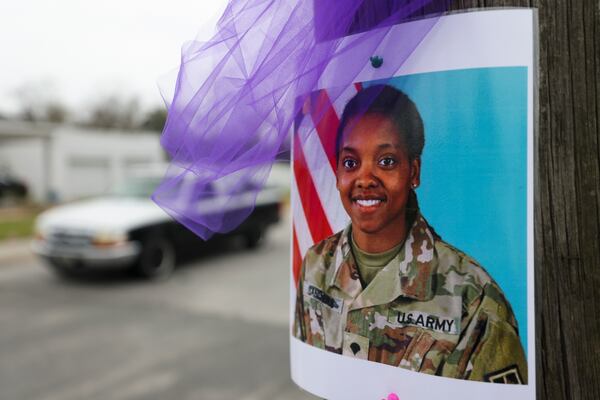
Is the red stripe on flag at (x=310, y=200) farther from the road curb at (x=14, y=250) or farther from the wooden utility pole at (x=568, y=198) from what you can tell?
the road curb at (x=14, y=250)

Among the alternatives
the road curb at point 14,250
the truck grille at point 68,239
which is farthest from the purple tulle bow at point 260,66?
the road curb at point 14,250

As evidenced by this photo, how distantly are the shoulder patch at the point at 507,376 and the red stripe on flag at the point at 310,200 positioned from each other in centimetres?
45

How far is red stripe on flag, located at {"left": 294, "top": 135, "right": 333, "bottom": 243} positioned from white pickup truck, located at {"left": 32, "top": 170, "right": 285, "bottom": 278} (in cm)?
666

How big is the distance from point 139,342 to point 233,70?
5.16 meters

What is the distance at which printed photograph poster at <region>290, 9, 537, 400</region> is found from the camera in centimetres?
101

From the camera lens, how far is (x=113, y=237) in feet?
26.3

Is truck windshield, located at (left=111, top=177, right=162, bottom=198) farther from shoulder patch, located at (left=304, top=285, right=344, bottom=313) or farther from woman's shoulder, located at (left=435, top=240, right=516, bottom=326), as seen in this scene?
woman's shoulder, located at (left=435, top=240, right=516, bottom=326)

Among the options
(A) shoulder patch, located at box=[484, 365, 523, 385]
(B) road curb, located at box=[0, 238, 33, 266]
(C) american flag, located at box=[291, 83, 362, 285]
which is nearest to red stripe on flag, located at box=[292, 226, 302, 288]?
(C) american flag, located at box=[291, 83, 362, 285]

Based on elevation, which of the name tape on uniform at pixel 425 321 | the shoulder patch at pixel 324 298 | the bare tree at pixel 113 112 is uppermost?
the bare tree at pixel 113 112

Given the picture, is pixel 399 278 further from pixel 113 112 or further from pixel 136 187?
pixel 113 112

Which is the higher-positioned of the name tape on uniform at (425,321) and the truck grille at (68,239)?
the name tape on uniform at (425,321)

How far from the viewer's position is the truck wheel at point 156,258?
8.45 m

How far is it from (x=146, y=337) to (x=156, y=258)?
117 inches

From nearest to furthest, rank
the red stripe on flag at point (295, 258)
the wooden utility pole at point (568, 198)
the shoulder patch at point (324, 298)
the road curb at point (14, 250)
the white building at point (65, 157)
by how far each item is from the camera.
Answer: the wooden utility pole at point (568, 198) → the shoulder patch at point (324, 298) → the red stripe on flag at point (295, 258) → the road curb at point (14, 250) → the white building at point (65, 157)
